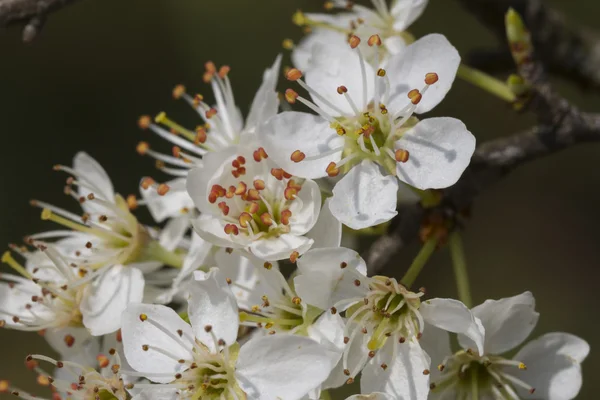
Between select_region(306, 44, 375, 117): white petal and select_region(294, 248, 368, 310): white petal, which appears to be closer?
select_region(294, 248, 368, 310): white petal

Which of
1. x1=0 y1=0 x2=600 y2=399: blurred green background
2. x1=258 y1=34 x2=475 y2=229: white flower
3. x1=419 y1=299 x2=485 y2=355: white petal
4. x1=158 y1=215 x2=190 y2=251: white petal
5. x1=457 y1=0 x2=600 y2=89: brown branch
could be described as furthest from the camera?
x1=0 y1=0 x2=600 y2=399: blurred green background

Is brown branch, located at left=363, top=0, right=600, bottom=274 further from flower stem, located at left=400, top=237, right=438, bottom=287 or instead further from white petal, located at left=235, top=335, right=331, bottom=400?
white petal, located at left=235, top=335, right=331, bottom=400

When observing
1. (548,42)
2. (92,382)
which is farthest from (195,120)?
(92,382)

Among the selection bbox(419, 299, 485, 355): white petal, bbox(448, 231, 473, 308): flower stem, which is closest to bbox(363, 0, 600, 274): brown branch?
bbox(448, 231, 473, 308): flower stem

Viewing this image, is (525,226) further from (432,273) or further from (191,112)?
(191,112)

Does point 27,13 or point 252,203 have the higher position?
point 27,13

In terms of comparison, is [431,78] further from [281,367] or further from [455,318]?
[281,367]

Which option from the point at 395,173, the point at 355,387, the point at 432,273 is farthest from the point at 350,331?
the point at 432,273
